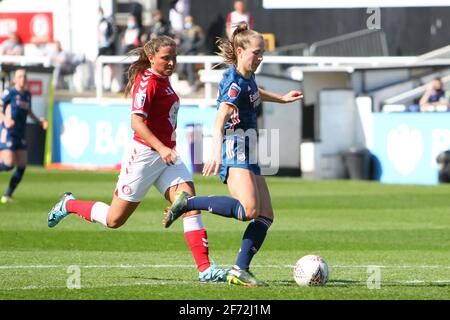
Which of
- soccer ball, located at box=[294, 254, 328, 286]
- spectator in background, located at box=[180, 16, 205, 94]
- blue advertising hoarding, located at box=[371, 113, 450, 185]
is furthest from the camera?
spectator in background, located at box=[180, 16, 205, 94]

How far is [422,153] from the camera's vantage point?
2458 centimetres

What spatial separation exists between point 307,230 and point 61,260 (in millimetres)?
4541

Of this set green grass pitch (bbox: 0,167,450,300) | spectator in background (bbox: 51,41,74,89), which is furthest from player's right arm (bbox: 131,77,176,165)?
spectator in background (bbox: 51,41,74,89)

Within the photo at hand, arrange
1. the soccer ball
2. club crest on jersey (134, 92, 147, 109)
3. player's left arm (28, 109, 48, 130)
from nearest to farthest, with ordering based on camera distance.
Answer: the soccer ball < club crest on jersey (134, 92, 147, 109) < player's left arm (28, 109, 48, 130)

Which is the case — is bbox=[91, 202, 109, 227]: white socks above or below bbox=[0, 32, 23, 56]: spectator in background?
below

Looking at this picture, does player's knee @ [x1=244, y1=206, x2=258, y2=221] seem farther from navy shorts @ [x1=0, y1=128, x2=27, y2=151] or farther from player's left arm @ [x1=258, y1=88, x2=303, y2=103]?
navy shorts @ [x1=0, y1=128, x2=27, y2=151]

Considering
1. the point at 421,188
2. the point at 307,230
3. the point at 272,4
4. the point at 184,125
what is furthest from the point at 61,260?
the point at 184,125

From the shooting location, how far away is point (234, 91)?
1008cm

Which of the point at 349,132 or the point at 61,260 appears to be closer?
the point at 61,260

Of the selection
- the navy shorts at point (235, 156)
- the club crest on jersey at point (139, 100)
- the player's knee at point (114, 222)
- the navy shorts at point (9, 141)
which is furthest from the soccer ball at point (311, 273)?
the navy shorts at point (9, 141)

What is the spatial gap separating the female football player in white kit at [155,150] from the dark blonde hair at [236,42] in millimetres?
533

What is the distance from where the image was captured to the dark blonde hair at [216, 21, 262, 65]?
10.3 m
